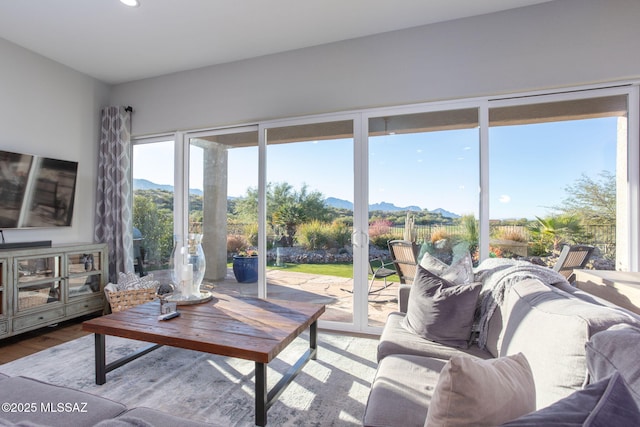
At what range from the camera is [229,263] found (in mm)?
3670

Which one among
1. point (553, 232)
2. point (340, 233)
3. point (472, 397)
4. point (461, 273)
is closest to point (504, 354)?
point (461, 273)

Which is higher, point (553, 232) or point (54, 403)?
point (553, 232)

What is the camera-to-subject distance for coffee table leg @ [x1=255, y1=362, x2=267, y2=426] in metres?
1.63

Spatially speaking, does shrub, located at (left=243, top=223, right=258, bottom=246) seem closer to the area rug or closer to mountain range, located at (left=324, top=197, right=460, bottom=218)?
mountain range, located at (left=324, top=197, right=460, bottom=218)

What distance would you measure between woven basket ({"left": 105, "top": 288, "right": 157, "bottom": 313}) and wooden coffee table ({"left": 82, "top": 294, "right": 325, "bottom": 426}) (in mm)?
1161

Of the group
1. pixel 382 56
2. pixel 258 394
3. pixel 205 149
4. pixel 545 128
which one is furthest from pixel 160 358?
pixel 545 128

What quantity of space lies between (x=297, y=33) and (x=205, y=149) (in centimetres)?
176

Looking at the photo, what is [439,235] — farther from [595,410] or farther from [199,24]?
[199,24]

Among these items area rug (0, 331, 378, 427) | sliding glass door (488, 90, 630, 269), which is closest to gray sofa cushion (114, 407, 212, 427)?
area rug (0, 331, 378, 427)

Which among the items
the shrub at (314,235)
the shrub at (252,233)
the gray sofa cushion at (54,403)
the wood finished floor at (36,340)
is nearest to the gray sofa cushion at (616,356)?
the gray sofa cushion at (54,403)

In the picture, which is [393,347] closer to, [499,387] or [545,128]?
[499,387]

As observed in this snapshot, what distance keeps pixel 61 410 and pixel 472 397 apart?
4.48 ft

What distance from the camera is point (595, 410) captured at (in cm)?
56

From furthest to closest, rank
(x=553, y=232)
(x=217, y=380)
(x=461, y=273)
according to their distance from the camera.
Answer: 1. (x=553, y=232)
2. (x=217, y=380)
3. (x=461, y=273)
